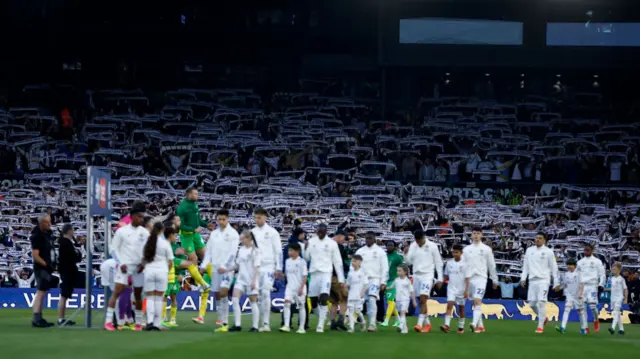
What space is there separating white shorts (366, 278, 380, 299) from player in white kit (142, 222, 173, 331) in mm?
5213

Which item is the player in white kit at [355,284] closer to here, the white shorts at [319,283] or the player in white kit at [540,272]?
the white shorts at [319,283]

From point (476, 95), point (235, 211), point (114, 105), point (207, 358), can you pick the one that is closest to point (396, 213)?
point (235, 211)

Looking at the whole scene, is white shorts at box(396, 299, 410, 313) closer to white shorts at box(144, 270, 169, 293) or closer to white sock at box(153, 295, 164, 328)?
white sock at box(153, 295, 164, 328)

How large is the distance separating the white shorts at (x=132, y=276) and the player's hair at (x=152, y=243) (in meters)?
0.48

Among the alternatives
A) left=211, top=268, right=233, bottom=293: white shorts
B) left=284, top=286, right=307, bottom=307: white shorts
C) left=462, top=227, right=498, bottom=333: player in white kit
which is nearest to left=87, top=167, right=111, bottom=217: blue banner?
left=211, top=268, right=233, bottom=293: white shorts

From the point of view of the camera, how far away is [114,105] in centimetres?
5138

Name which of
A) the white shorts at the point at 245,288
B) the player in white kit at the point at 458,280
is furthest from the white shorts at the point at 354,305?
the white shorts at the point at 245,288

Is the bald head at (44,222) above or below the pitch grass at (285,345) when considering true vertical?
above

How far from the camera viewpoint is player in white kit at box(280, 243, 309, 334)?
23578 mm

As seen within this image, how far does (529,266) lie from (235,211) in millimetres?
15683

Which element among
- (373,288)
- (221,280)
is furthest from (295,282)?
(373,288)

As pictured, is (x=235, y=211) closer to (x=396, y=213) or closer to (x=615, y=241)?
(x=396, y=213)

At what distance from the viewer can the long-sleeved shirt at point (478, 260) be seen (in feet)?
85.9

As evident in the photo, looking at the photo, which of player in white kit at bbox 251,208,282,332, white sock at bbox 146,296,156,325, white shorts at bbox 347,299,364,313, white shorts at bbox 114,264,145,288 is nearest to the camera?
white sock at bbox 146,296,156,325
